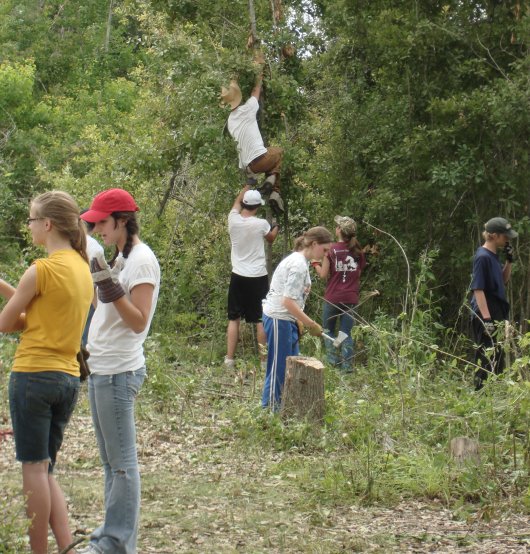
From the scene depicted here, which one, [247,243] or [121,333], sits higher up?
[247,243]

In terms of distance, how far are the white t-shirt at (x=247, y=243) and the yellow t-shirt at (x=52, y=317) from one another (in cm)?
639

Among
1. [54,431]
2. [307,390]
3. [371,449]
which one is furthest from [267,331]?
[54,431]

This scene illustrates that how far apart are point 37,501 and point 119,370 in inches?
26.3

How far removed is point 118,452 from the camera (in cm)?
450

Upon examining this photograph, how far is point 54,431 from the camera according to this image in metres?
4.58

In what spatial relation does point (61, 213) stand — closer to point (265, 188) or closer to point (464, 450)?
point (464, 450)

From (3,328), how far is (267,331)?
13.3ft

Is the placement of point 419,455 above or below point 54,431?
below

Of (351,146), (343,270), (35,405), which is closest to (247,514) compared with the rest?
(35,405)

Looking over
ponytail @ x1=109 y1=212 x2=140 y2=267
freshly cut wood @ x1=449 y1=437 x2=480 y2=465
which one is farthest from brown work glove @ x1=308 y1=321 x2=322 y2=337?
ponytail @ x1=109 y1=212 x2=140 y2=267

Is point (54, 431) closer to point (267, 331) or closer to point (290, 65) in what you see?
point (267, 331)

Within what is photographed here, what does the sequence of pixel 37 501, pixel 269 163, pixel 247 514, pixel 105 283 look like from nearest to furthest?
pixel 105 283 < pixel 37 501 < pixel 247 514 < pixel 269 163

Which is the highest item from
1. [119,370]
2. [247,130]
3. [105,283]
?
[247,130]

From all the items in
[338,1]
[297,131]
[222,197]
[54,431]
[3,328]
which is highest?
[338,1]
